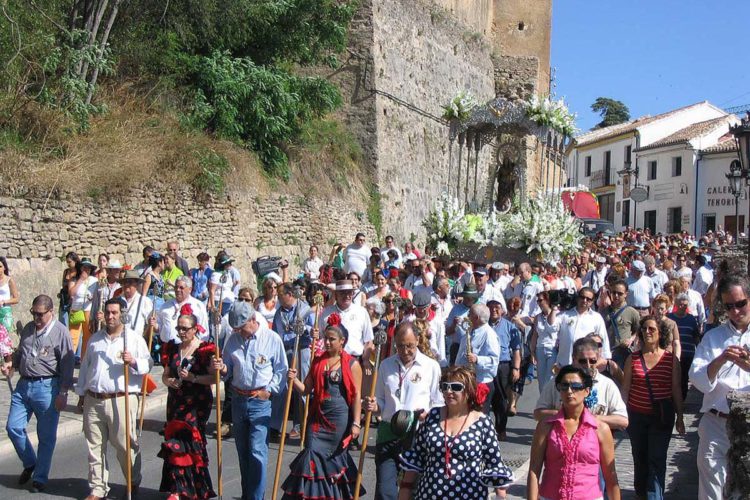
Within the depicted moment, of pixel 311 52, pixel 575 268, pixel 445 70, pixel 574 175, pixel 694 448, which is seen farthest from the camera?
pixel 574 175

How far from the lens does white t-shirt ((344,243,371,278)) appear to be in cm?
1831

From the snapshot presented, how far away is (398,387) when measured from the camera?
22.6ft

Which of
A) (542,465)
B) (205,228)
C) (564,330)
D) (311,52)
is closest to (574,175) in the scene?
(311,52)

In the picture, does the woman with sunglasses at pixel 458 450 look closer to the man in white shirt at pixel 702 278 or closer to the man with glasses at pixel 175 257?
the man with glasses at pixel 175 257

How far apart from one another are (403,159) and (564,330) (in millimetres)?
19089

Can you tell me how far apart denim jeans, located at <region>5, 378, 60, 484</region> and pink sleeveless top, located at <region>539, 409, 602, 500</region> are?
15.0ft

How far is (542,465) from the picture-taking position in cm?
516

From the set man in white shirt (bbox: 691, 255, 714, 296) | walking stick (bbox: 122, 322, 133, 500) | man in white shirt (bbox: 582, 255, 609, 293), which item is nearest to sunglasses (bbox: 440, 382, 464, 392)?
walking stick (bbox: 122, 322, 133, 500)

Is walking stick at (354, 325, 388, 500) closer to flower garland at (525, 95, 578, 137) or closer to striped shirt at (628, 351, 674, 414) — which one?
striped shirt at (628, 351, 674, 414)

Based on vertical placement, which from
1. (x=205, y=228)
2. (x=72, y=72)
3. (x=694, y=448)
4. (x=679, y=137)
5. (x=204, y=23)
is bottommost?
(x=694, y=448)

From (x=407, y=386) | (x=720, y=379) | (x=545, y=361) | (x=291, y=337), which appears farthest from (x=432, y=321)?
(x=720, y=379)

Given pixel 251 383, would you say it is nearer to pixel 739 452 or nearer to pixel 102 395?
pixel 102 395

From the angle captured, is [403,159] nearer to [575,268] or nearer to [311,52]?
[311,52]

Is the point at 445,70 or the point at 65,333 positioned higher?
the point at 445,70
